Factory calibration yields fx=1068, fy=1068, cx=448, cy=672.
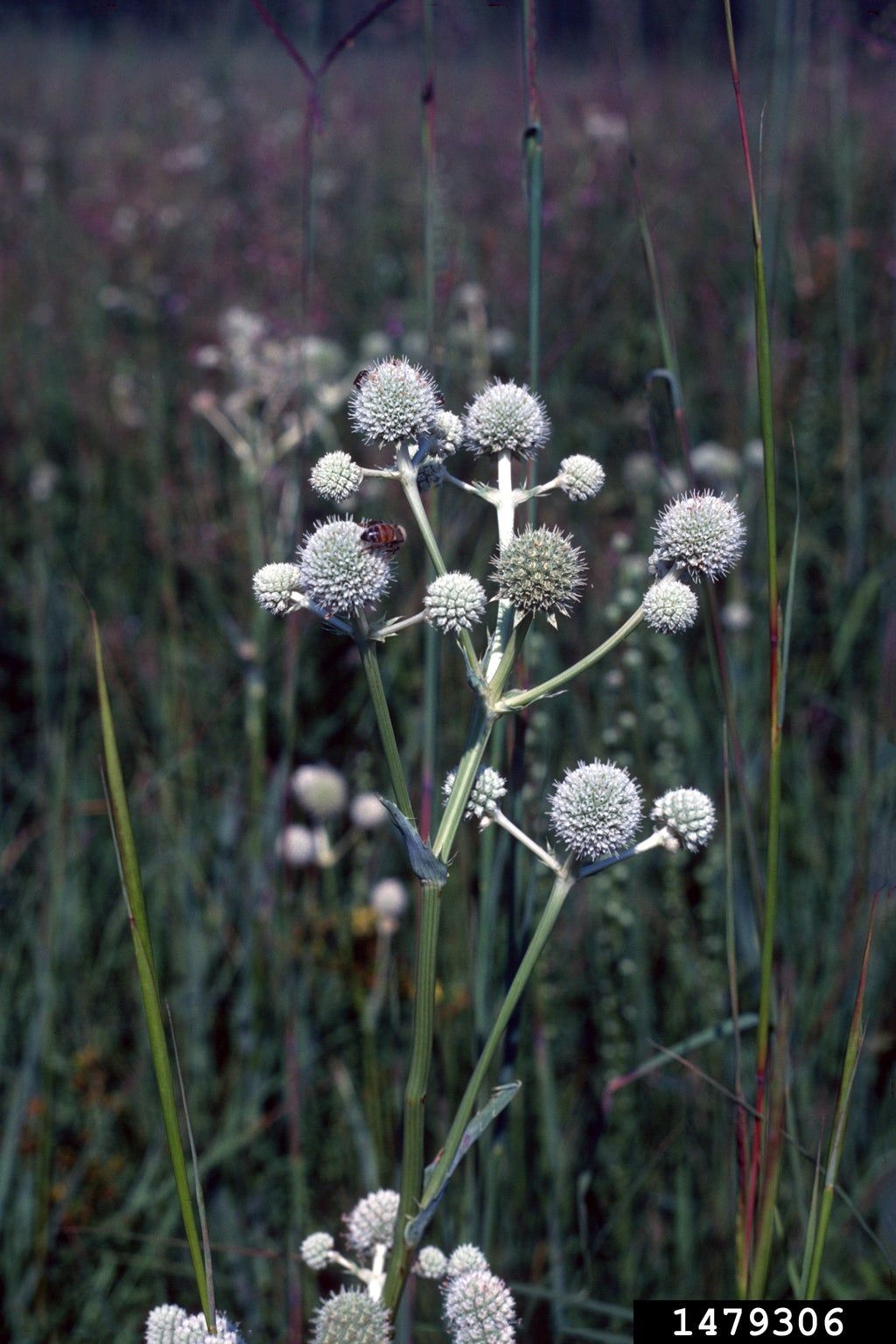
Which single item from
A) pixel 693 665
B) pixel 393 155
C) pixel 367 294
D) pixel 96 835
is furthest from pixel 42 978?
pixel 393 155

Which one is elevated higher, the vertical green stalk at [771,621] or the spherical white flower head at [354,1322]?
the vertical green stalk at [771,621]

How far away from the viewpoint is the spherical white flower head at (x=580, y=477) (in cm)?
111

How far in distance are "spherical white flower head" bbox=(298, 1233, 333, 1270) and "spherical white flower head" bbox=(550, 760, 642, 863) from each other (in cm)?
48

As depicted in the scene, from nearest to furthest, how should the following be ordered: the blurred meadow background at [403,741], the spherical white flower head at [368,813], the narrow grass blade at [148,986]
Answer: the narrow grass blade at [148,986] → the blurred meadow background at [403,741] → the spherical white flower head at [368,813]

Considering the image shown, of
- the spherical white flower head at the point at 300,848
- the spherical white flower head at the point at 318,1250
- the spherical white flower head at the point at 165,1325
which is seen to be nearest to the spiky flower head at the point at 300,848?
the spherical white flower head at the point at 300,848

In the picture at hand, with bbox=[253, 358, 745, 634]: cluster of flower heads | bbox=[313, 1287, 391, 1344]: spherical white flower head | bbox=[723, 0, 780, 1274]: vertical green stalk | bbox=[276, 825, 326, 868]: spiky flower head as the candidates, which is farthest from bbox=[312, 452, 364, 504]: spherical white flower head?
bbox=[276, 825, 326, 868]: spiky flower head

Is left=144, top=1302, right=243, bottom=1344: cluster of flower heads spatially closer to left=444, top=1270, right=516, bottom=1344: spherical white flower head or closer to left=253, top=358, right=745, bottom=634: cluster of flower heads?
left=444, top=1270, right=516, bottom=1344: spherical white flower head

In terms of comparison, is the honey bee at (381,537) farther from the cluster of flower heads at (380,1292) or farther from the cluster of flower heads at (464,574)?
the cluster of flower heads at (380,1292)

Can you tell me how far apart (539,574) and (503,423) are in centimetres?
20

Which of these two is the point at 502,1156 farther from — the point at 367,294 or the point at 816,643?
the point at 367,294

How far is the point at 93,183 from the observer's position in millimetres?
6312

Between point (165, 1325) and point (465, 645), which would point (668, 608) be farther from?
point (165, 1325)

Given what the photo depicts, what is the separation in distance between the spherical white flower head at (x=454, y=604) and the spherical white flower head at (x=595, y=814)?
183 mm

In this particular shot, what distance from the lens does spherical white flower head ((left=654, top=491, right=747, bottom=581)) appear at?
3.27ft
